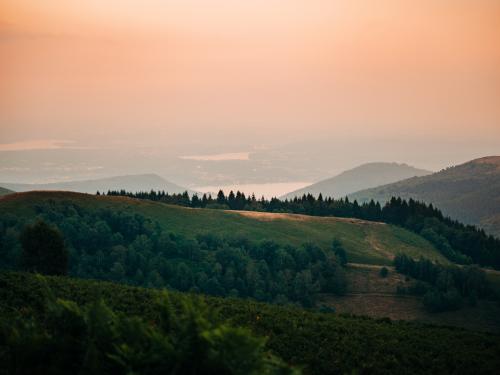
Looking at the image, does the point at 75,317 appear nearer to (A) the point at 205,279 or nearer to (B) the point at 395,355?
(B) the point at 395,355

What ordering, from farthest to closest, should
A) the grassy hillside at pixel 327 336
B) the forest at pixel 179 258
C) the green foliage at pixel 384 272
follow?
the green foliage at pixel 384 272 < the forest at pixel 179 258 < the grassy hillside at pixel 327 336

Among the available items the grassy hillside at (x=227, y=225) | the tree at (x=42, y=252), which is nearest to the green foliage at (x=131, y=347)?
the tree at (x=42, y=252)

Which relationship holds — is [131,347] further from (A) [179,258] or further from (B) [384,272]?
(B) [384,272]

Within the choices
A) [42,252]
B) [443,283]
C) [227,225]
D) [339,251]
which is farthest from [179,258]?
[443,283]

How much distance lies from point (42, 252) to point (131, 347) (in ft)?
258

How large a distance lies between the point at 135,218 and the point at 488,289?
91217 millimetres

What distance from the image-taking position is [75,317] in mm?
31156

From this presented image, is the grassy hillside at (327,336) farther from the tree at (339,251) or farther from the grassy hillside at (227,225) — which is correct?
the grassy hillside at (227,225)

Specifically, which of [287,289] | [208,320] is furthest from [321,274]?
[208,320]

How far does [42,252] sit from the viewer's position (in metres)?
102

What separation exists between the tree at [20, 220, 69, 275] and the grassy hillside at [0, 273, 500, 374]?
33864 mm

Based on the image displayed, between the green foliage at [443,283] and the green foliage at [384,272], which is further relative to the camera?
the green foliage at [384,272]

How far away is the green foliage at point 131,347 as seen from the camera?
2705 cm

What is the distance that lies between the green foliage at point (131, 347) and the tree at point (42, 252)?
72.8 m
